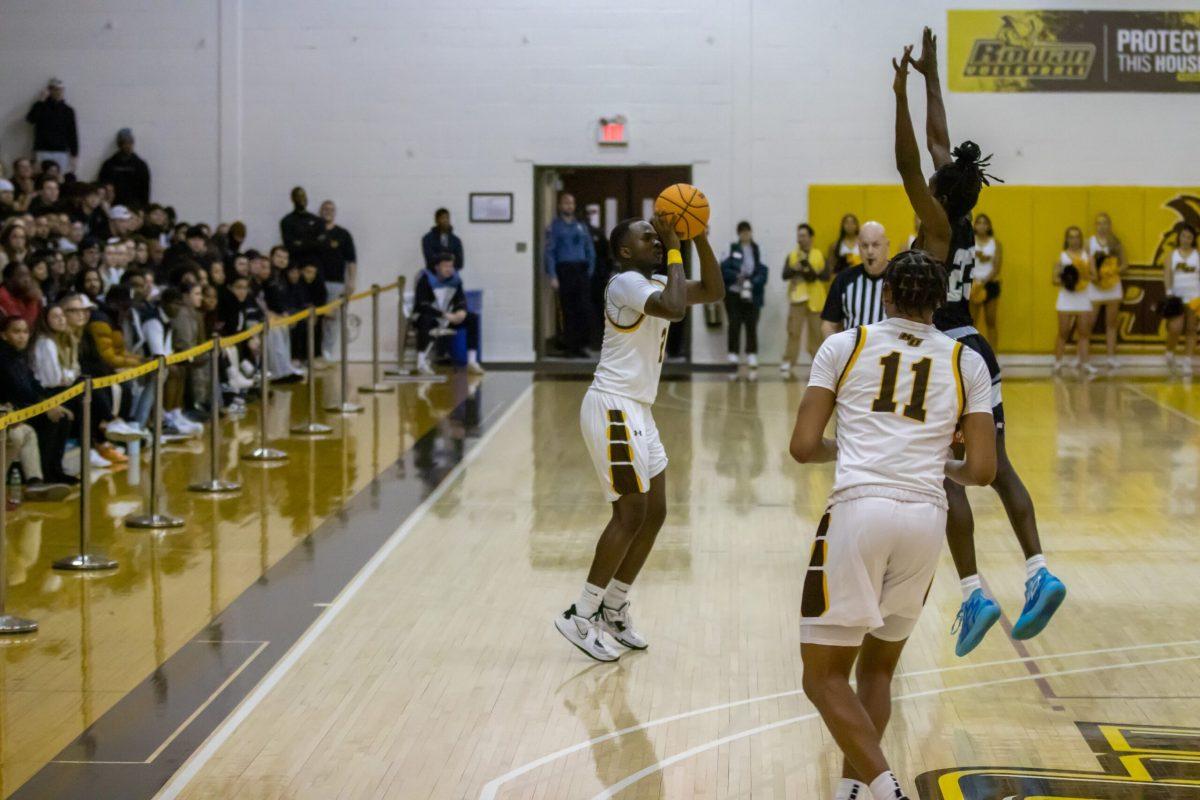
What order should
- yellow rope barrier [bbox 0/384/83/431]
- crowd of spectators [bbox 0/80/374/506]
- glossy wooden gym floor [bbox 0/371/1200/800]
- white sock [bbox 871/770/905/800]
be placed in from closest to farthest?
white sock [bbox 871/770/905/800], glossy wooden gym floor [bbox 0/371/1200/800], yellow rope barrier [bbox 0/384/83/431], crowd of spectators [bbox 0/80/374/506]

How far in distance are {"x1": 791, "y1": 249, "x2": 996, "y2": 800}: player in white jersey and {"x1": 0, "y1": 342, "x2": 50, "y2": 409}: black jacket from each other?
6.94 meters

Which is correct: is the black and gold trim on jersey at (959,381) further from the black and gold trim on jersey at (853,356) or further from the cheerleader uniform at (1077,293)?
the cheerleader uniform at (1077,293)

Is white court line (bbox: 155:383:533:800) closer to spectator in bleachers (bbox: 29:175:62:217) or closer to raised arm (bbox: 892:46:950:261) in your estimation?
raised arm (bbox: 892:46:950:261)

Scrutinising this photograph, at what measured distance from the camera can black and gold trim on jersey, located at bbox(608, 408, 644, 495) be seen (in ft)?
21.0

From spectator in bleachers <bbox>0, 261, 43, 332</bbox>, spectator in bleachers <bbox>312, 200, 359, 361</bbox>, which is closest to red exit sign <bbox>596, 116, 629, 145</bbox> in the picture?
spectator in bleachers <bbox>312, 200, 359, 361</bbox>

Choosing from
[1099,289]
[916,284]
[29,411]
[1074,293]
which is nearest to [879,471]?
[916,284]

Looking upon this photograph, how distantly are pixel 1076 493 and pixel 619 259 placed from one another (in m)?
5.40

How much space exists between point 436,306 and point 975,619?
13.9m

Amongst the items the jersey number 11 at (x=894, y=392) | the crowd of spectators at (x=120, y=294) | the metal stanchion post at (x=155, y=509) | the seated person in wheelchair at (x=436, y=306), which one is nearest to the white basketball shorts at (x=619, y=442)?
the jersey number 11 at (x=894, y=392)

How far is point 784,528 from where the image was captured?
954 cm

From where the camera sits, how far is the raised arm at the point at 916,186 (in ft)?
17.5

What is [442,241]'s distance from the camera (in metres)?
19.8

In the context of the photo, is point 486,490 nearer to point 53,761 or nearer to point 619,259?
point 619,259

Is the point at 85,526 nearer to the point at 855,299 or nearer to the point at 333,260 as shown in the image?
the point at 855,299
